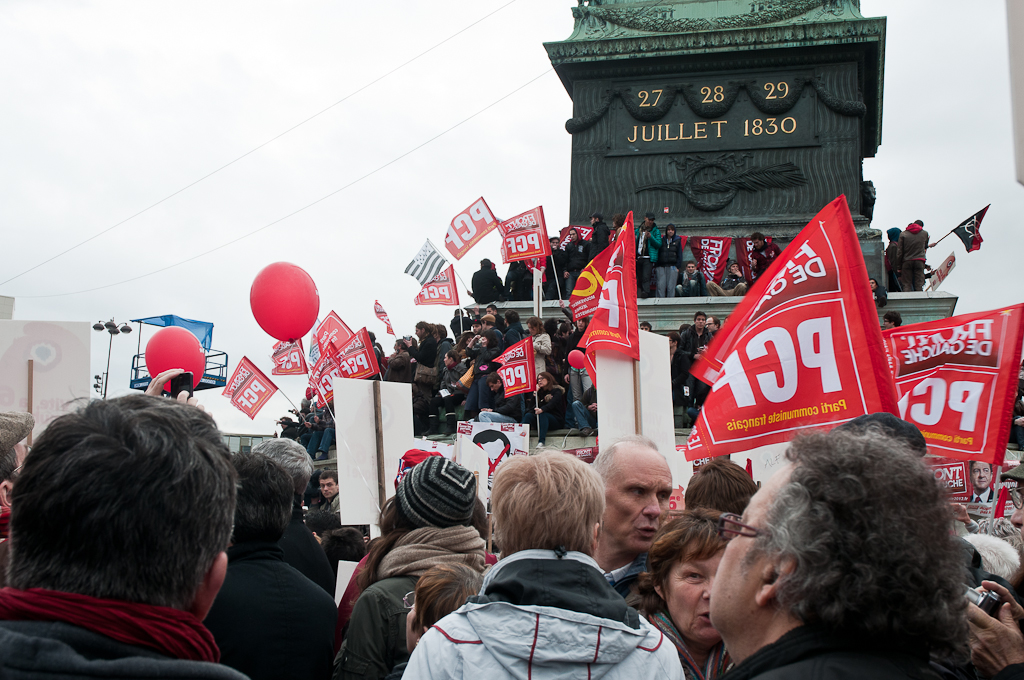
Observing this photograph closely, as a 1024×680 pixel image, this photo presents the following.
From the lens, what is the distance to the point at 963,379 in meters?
5.43

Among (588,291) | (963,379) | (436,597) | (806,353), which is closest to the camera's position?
(436,597)

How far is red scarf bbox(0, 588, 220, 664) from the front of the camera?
1447 millimetres

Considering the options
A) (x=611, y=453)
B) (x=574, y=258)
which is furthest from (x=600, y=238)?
(x=611, y=453)

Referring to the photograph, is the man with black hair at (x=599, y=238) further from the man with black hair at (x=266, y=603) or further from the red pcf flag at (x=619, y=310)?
the man with black hair at (x=266, y=603)

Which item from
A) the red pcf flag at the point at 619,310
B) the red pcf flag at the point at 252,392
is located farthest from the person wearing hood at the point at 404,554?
the red pcf flag at the point at 252,392

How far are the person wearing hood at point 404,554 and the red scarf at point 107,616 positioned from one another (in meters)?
1.54

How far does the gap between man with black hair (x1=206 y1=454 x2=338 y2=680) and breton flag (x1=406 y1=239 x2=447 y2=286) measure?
46.0 ft

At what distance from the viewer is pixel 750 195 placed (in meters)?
20.3

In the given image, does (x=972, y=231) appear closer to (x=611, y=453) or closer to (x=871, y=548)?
(x=611, y=453)

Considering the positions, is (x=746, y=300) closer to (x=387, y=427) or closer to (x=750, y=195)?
(x=387, y=427)

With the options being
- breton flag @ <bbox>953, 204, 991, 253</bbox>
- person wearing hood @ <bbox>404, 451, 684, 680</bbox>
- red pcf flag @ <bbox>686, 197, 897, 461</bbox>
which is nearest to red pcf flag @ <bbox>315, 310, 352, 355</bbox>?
red pcf flag @ <bbox>686, 197, 897, 461</bbox>

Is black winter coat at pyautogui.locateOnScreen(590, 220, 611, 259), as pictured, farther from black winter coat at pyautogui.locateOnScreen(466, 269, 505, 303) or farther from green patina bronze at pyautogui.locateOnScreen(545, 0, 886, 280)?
green patina bronze at pyautogui.locateOnScreen(545, 0, 886, 280)

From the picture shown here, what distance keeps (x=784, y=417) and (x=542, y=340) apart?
29.6ft

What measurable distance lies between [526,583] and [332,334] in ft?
35.4
